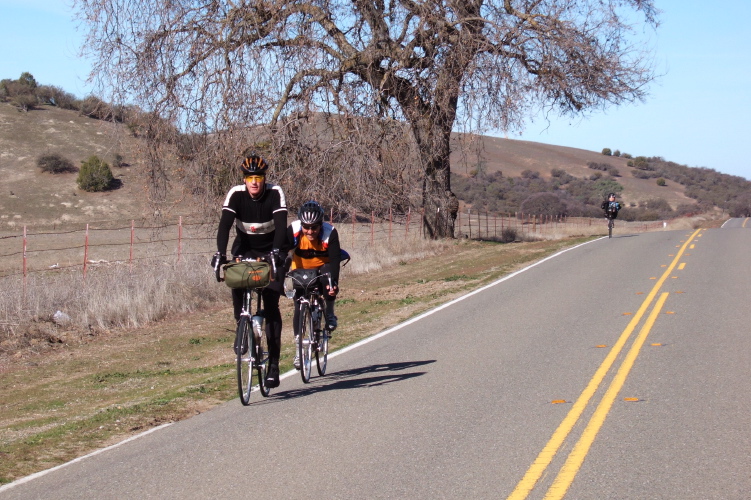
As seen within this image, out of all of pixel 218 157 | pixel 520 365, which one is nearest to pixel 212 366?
pixel 520 365

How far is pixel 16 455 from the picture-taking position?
6.96m

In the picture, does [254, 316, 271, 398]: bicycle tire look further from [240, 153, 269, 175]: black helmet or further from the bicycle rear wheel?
[240, 153, 269, 175]: black helmet

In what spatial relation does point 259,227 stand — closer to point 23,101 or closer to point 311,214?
point 311,214

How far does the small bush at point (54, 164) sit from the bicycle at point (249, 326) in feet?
172

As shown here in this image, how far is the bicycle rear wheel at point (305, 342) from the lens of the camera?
8828 millimetres

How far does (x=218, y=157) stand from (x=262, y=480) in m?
17.3

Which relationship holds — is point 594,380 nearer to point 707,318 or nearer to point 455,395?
point 455,395

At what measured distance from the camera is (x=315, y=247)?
9008 mm

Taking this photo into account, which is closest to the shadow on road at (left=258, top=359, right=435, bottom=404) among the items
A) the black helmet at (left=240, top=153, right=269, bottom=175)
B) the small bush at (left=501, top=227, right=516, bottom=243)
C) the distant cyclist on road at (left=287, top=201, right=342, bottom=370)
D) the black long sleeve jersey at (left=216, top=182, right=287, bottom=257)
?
the distant cyclist on road at (left=287, top=201, right=342, bottom=370)

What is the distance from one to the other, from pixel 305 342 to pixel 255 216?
59.5 inches

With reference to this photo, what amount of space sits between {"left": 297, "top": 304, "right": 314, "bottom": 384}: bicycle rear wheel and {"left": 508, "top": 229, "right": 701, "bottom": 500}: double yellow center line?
9.44ft

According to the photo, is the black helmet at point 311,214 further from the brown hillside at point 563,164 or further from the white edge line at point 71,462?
the brown hillside at point 563,164

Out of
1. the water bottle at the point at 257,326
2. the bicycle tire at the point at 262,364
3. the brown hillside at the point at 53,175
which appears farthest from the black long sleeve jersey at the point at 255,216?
the brown hillside at the point at 53,175

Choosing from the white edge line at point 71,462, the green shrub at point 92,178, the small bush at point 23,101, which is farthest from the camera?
the small bush at point 23,101
